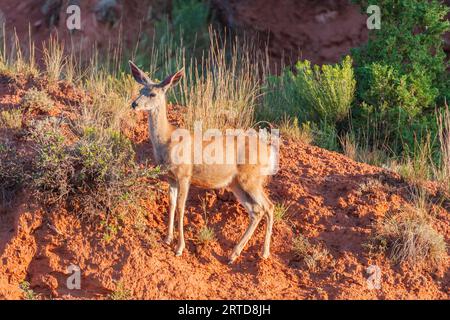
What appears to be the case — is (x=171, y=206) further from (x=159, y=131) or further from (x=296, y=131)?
(x=296, y=131)

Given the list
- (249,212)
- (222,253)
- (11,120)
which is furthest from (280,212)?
(11,120)

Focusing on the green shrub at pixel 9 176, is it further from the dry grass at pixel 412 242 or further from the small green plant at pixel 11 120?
the dry grass at pixel 412 242

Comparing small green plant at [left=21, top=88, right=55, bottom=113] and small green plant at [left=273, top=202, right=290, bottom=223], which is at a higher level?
small green plant at [left=21, top=88, right=55, bottom=113]

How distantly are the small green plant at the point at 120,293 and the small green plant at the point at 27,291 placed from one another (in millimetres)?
734

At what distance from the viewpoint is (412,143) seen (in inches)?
541

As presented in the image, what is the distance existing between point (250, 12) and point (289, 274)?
9.92 metres

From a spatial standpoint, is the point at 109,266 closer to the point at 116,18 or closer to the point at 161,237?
the point at 161,237

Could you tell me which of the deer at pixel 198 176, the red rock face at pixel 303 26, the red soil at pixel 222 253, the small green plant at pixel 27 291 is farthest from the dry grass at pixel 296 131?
the red rock face at pixel 303 26

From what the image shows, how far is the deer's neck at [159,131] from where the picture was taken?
10.1m

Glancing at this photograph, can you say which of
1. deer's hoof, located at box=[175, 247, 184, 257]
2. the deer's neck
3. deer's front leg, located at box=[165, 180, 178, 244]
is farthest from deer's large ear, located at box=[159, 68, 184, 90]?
deer's hoof, located at box=[175, 247, 184, 257]

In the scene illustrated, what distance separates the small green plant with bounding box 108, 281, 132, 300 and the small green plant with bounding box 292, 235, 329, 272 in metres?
1.87

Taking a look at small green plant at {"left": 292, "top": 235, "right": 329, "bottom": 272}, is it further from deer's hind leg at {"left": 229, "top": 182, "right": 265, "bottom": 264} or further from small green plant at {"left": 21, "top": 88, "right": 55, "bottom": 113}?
small green plant at {"left": 21, "top": 88, "right": 55, "bottom": 113}

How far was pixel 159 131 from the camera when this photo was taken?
Answer: 33.3ft

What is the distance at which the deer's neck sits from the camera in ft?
33.1
